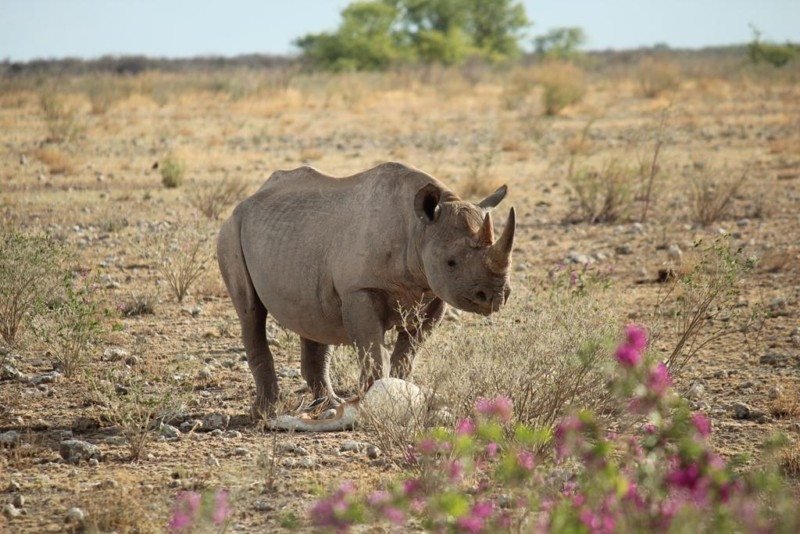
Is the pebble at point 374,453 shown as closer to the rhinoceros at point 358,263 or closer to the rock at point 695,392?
the rhinoceros at point 358,263

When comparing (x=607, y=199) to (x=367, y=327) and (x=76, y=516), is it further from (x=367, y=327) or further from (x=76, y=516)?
(x=76, y=516)

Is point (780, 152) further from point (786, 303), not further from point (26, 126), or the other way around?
point (26, 126)

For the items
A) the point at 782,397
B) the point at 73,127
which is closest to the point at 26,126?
the point at 73,127

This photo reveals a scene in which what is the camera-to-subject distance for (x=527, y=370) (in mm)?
6809

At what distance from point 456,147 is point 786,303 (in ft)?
45.3

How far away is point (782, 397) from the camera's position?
7.68 meters

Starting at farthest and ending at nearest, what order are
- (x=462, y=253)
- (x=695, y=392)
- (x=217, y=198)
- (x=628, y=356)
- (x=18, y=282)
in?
1. (x=217, y=198)
2. (x=18, y=282)
3. (x=695, y=392)
4. (x=462, y=253)
5. (x=628, y=356)

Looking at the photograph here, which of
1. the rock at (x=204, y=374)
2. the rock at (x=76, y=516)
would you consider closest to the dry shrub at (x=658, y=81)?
the rock at (x=204, y=374)

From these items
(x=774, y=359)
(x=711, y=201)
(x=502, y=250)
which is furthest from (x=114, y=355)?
(x=711, y=201)

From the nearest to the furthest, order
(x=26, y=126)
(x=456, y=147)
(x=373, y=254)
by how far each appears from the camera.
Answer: (x=373, y=254)
(x=456, y=147)
(x=26, y=126)

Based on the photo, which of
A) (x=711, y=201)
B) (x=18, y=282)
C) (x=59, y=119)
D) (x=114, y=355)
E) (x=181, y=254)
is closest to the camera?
(x=114, y=355)

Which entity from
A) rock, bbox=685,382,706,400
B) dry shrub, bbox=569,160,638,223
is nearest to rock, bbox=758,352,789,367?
rock, bbox=685,382,706,400

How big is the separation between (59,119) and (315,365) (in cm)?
1975

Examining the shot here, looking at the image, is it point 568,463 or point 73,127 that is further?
point 73,127
